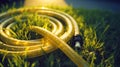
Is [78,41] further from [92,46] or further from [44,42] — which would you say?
[44,42]

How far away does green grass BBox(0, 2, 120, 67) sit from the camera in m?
3.32

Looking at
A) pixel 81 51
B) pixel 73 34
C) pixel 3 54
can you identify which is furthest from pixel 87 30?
pixel 3 54

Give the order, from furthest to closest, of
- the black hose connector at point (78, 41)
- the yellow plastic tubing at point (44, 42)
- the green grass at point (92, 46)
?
1. the black hose connector at point (78, 41)
2. the green grass at point (92, 46)
3. the yellow plastic tubing at point (44, 42)

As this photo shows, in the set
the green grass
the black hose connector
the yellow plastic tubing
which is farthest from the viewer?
the black hose connector

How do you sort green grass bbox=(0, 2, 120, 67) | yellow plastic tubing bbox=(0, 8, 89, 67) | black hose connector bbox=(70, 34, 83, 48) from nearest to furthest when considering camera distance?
yellow plastic tubing bbox=(0, 8, 89, 67)
green grass bbox=(0, 2, 120, 67)
black hose connector bbox=(70, 34, 83, 48)

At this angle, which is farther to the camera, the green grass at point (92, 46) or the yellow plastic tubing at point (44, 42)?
the green grass at point (92, 46)

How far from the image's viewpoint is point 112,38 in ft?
13.6

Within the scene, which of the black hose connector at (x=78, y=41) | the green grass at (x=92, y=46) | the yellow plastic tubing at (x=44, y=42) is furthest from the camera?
the black hose connector at (x=78, y=41)

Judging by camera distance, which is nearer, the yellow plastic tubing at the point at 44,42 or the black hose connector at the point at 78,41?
the yellow plastic tubing at the point at 44,42

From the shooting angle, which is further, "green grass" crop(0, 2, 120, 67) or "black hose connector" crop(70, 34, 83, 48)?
"black hose connector" crop(70, 34, 83, 48)

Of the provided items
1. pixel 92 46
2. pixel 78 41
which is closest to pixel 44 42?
pixel 78 41

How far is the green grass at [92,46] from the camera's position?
332 cm

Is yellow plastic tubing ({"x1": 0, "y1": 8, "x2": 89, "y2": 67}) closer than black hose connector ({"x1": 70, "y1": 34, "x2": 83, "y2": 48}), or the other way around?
yellow plastic tubing ({"x1": 0, "y1": 8, "x2": 89, "y2": 67})

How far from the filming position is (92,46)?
3.65 metres
